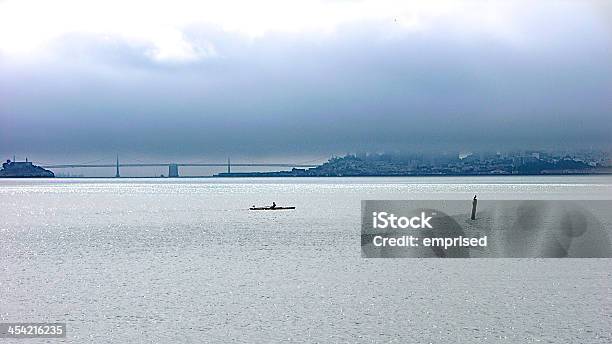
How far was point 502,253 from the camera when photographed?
159ft

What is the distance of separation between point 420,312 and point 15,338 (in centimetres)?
1230

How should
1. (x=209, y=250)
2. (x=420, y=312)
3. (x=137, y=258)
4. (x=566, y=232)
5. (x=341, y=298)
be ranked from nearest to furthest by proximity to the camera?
(x=420, y=312) → (x=341, y=298) → (x=137, y=258) → (x=209, y=250) → (x=566, y=232)

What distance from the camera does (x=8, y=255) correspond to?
49.4 metres

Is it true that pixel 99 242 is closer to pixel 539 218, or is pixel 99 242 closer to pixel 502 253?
pixel 502 253

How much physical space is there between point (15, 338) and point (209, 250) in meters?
28.2

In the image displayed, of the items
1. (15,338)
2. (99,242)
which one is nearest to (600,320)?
(15,338)

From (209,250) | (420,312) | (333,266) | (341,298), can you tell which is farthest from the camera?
(209,250)

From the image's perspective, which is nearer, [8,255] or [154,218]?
[8,255]

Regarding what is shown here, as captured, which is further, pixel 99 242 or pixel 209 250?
pixel 99 242

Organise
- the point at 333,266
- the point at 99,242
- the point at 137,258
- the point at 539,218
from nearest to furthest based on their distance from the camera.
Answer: the point at 333,266, the point at 137,258, the point at 99,242, the point at 539,218

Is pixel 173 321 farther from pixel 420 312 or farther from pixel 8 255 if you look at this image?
pixel 8 255

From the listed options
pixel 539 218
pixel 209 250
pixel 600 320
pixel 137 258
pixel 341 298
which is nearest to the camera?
pixel 600 320

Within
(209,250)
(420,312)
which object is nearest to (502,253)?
(209,250)

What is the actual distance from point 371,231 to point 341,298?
3453 cm
